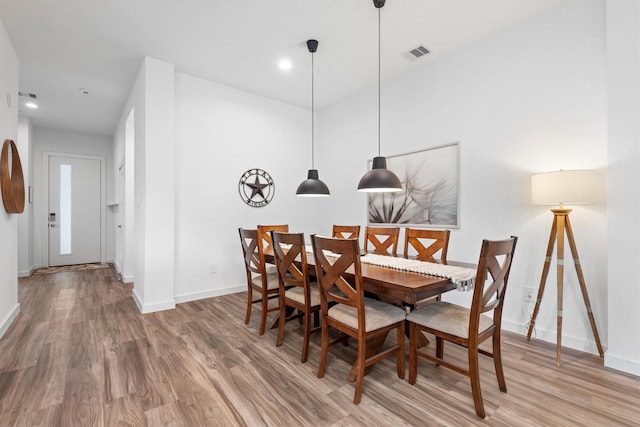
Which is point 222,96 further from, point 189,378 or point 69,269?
point 69,269

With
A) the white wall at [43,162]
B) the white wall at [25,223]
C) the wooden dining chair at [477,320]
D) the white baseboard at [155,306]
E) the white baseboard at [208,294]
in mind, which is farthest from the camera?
the white wall at [43,162]

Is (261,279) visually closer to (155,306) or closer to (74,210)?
(155,306)

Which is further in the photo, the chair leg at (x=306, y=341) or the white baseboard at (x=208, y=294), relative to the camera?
the white baseboard at (x=208, y=294)

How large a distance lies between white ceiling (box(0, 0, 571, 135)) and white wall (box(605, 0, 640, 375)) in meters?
0.68

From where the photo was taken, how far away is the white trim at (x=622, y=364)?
2.03 meters

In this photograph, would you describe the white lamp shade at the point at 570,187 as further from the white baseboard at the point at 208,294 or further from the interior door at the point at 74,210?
the interior door at the point at 74,210

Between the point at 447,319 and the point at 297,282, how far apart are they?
112cm

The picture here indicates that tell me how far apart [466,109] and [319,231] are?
2848 millimetres

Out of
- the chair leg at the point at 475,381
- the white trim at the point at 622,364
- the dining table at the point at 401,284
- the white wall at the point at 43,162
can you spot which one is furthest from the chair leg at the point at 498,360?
the white wall at the point at 43,162

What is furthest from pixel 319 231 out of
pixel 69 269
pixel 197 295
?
pixel 69 269

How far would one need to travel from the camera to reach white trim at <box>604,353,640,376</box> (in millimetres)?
2025

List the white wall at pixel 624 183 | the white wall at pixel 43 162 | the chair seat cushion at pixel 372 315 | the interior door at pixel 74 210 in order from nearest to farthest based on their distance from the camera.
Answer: the chair seat cushion at pixel 372 315, the white wall at pixel 624 183, the white wall at pixel 43 162, the interior door at pixel 74 210

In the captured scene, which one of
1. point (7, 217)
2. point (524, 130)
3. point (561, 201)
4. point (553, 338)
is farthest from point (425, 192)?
point (7, 217)

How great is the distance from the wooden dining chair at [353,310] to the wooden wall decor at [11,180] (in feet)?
9.75
